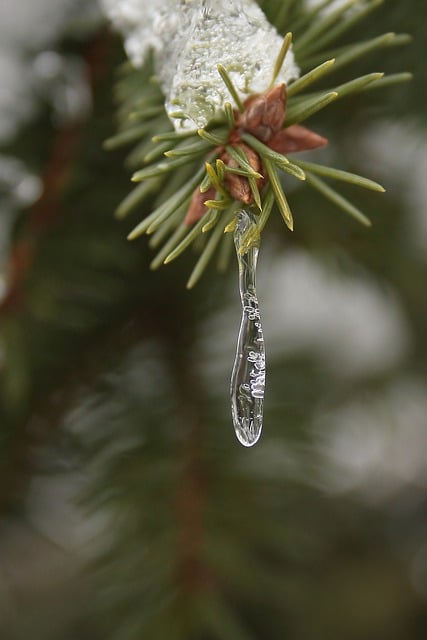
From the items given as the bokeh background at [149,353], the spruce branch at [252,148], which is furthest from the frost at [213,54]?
the bokeh background at [149,353]

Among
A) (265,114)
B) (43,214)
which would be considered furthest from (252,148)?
(43,214)

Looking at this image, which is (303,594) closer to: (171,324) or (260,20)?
(171,324)

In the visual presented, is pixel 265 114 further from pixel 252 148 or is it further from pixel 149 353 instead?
pixel 149 353

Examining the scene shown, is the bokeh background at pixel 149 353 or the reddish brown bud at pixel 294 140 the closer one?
the reddish brown bud at pixel 294 140

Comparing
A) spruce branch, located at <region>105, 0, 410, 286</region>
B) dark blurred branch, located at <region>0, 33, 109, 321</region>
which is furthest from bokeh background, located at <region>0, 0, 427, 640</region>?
spruce branch, located at <region>105, 0, 410, 286</region>

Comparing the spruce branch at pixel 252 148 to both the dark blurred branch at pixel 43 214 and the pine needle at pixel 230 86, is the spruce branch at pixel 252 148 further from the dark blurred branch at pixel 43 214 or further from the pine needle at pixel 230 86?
the dark blurred branch at pixel 43 214

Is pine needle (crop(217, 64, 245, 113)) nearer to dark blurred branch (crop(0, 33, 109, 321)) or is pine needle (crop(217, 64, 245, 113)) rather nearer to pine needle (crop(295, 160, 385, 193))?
pine needle (crop(295, 160, 385, 193))
